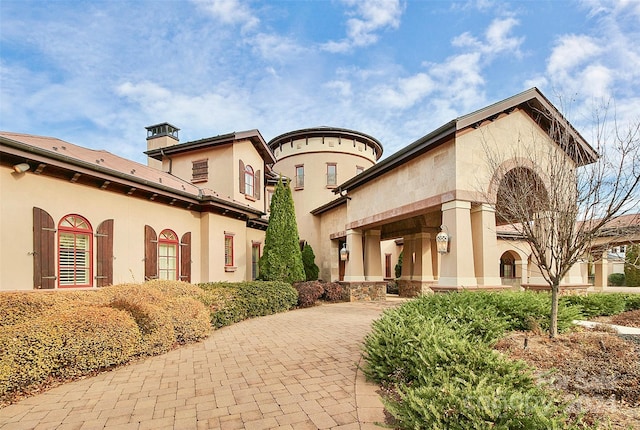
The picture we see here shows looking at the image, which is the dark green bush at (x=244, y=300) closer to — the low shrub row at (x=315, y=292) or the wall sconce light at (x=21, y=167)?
the low shrub row at (x=315, y=292)

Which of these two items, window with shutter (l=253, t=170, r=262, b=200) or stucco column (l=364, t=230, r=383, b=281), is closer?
stucco column (l=364, t=230, r=383, b=281)

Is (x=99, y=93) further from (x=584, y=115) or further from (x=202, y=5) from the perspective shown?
(x=584, y=115)

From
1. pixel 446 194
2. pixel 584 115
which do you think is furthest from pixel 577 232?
pixel 446 194

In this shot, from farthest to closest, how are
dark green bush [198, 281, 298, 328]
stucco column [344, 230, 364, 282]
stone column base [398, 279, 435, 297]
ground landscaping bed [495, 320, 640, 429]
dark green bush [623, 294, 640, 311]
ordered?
1. stone column base [398, 279, 435, 297]
2. stucco column [344, 230, 364, 282]
3. dark green bush [623, 294, 640, 311]
4. dark green bush [198, 281, 298, 328]
5. ground landscaping bed [495, 320, 640, 429]

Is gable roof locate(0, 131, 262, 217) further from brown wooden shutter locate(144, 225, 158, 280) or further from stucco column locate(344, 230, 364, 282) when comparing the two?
stucco column locate(344, 230, 364, 282)

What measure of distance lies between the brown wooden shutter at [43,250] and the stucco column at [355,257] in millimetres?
10708

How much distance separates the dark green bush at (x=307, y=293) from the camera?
504 inches

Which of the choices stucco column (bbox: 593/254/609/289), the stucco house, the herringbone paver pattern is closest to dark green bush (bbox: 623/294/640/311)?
the stucco house

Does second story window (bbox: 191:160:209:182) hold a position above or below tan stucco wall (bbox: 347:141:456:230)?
above

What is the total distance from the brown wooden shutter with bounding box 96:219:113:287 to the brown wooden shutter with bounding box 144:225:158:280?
3.76 ft

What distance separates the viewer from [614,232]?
19.6ft

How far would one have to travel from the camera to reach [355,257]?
1532 centimetres

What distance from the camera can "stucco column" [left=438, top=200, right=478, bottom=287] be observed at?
29.1 feet

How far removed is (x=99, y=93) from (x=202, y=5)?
469cm
